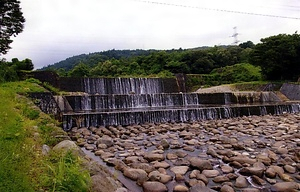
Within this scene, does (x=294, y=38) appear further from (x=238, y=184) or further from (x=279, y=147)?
(x=238, y=184)

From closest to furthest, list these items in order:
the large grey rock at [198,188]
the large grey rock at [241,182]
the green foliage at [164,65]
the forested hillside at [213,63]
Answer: the large grey rock at [198,188] → the large grey rock at [241,182] → the forested hillside at [213,63] → the green foliage at [164,65]

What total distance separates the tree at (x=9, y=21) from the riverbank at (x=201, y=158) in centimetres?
966

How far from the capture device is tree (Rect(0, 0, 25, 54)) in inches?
580

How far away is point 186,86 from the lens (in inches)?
941

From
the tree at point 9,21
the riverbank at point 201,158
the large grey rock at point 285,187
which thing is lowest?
the large grey rock at point 285,187

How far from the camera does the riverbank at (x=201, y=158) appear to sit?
415 cm

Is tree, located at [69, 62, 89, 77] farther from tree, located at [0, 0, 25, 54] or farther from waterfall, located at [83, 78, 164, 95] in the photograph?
tree, located at [0, 0, 25, 54]

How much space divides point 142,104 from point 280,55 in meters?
12.6

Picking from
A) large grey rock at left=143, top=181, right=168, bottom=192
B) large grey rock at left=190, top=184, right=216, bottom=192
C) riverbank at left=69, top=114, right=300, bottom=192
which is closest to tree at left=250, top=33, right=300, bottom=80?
riverbank at left=69, top=114, right=300, bottom=192

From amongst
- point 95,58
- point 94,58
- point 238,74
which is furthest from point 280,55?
point 94,58

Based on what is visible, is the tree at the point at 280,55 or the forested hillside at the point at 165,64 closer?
the tree at the point at 280,55

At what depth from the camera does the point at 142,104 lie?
48.0ft

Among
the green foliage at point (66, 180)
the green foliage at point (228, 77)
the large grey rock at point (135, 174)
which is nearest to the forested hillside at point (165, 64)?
the green foliage at point (228, 77)

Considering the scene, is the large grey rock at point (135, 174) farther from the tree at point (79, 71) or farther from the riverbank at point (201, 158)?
the tree at point (79, 71)
